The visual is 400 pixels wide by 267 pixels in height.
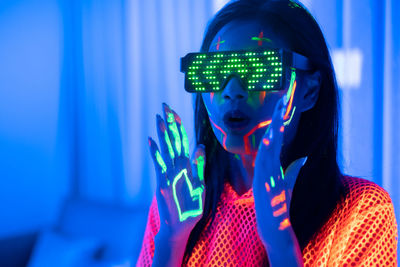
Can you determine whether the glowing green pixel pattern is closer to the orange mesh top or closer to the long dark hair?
the long dark hair

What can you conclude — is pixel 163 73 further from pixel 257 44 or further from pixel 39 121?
pixel 257 44

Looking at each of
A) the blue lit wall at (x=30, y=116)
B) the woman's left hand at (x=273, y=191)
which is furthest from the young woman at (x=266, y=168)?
the blue lit wall at (x=30, y=116)

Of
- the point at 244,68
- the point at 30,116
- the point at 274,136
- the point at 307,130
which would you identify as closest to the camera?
the point at 274,136

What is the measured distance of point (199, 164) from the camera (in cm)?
104

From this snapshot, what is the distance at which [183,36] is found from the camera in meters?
2.66

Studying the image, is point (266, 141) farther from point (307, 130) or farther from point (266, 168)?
point (307, 130)

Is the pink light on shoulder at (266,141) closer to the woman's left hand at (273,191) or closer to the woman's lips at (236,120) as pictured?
the woman's left hand at (273,191)

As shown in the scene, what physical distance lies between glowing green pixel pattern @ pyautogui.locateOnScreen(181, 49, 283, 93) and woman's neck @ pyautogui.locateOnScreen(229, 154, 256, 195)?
21 centimetres

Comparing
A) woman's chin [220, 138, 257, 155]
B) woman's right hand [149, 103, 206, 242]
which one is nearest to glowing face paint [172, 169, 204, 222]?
woman's right hand [149, 103, 206, 242]

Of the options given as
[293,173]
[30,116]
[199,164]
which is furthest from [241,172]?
[30,116]

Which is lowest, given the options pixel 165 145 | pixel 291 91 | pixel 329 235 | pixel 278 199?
pixel 329 235

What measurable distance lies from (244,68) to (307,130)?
262mm

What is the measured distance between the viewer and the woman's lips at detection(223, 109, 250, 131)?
37.4 inches

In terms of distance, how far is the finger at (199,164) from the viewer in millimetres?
986
